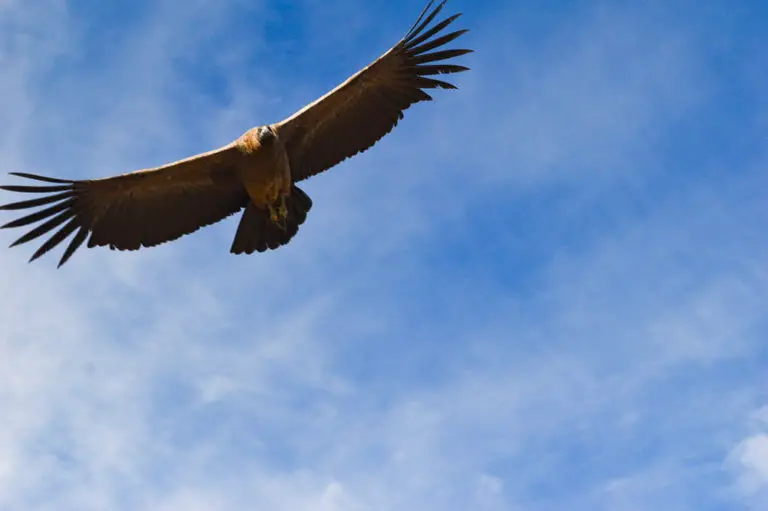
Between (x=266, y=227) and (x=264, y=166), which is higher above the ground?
(x=264, y=166)

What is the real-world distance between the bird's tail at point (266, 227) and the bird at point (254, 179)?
0.01m

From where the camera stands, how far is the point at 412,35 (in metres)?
10.4

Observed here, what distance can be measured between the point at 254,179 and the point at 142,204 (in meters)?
1.47

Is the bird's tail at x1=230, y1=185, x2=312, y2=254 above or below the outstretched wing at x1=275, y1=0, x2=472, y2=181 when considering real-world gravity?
below

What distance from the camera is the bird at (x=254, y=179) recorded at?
10.5 metres

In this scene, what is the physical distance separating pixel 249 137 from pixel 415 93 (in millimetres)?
A: 1889

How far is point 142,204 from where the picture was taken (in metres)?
11.1

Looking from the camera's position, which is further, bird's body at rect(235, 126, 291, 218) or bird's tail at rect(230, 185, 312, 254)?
bird's tail at rect(230, 185, 312, 254)

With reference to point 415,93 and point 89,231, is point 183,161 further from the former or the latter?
point 415,93

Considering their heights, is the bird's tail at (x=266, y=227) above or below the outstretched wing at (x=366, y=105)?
below

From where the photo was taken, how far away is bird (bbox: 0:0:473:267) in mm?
10508

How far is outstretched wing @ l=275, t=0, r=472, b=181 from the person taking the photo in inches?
415

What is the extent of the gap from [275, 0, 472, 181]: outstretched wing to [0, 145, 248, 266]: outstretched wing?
84 cm

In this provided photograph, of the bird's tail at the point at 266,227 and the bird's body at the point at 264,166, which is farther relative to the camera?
the bird's tail at the point at 266,227
